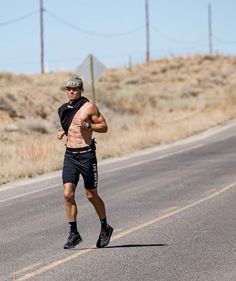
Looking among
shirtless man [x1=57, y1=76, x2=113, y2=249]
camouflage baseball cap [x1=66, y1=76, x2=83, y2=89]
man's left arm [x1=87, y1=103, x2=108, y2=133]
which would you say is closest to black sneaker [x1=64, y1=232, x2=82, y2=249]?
shirtless man [x1=57, y1=76, x2=113, y2=249]

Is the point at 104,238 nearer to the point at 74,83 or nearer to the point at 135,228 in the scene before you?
the point at 135,228

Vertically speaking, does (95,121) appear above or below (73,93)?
below

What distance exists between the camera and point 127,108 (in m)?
52.1

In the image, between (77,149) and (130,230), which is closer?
(77,149)

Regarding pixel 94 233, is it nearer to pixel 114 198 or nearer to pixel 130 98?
pixel 114 198

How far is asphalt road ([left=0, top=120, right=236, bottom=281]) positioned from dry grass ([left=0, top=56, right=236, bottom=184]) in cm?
385

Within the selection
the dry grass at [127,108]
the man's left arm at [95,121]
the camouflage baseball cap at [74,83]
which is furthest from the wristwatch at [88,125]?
the dry grass at [127,108]

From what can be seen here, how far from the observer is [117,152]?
82.8 feet

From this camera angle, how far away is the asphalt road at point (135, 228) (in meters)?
7.76

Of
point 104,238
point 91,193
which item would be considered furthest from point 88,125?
point 104,238

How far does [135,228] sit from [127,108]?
137 ft

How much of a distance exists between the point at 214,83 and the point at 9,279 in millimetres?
67046

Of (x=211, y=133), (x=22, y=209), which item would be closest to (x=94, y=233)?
(x=22, y=209)

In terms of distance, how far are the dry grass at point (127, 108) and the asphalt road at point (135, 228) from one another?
3.85 meters
